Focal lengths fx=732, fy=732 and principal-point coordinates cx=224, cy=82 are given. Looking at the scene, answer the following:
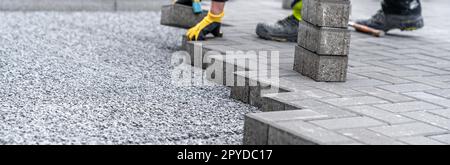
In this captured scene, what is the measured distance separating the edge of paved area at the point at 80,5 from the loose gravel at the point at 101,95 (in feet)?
3.14

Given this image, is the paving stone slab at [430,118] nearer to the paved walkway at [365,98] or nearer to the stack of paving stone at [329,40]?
the paved walkway at [365,98]

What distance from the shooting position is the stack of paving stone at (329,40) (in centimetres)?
342

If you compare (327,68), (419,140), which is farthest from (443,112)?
(327,68)

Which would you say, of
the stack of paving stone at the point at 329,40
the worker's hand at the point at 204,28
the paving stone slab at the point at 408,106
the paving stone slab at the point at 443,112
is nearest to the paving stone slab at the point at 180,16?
the worker's hand at the point at 204,28

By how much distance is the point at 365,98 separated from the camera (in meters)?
3.16

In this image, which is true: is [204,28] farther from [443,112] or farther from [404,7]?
[443,112]

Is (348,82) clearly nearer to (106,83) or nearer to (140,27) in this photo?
(106,83)

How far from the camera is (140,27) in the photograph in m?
5.90

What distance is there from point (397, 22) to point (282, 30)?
1077mm

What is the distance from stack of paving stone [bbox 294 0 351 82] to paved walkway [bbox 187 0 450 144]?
65 millimetres

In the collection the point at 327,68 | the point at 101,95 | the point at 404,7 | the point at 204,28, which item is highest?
the point at 404,7

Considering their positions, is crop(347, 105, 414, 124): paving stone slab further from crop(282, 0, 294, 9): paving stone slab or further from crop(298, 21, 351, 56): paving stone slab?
crop(282, 0, 294, 9): paving stone slab

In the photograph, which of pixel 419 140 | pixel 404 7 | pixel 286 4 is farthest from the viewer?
pixel 286 4

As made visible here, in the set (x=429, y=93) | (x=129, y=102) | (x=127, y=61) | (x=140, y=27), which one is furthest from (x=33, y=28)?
(x=429, y=93)
